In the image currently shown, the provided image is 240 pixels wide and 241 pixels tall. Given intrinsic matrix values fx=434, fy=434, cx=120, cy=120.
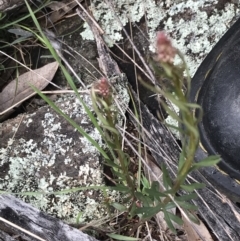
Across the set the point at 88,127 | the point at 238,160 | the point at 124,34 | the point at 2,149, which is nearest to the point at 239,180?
the point at 238,160

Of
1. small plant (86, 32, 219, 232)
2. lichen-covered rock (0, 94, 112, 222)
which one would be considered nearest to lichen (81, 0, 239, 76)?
lichen-covered rock (0, 94, 112, 222)

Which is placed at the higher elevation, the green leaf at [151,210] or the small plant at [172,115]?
the small plant at [172,115]

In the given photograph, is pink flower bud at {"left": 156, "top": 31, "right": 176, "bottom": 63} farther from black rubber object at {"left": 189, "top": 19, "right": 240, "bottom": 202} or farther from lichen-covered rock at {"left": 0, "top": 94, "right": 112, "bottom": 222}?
lichen-covered rock at {"left": 0, "top": 94, "right": 112, "bottom": 222}

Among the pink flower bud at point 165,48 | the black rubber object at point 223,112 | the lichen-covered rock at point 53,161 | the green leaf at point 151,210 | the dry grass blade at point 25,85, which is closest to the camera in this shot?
the pink flower bud at point 165,48

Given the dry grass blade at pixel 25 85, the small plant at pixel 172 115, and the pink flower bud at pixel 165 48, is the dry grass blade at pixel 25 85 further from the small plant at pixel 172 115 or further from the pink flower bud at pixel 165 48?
the pink flower bud at pixel 165 48

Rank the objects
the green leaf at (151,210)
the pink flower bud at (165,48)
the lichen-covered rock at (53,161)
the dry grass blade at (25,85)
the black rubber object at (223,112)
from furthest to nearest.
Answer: the dry grass blade at (25,85)
the lichen-covered rock at (53,161)
the black rubber object at (223,112)
the green leaf at (151,210)
the pink flower bud at (165,48)

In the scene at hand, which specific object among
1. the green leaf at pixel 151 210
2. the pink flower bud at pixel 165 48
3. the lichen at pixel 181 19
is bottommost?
the green leaf at pixel 151 210

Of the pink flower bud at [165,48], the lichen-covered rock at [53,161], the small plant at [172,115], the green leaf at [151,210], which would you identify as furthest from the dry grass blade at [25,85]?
the pink flower bud at [165,48]

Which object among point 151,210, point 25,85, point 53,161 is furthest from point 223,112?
point 25,85
